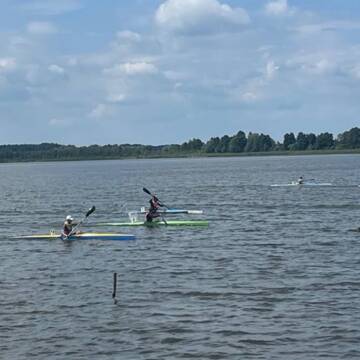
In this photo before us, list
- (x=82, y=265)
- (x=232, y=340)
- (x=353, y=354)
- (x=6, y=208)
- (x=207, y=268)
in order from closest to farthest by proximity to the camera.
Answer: (x=353, y=354)
(x=232, y=340)
(x=207, y=268)
(x=82, y=265)
(x=6, y=208)

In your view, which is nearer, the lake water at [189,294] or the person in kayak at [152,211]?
the lake water at [189,294]

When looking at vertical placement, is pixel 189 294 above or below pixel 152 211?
below

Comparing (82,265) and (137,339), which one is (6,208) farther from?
(137,339)

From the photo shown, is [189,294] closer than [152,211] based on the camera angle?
Yes

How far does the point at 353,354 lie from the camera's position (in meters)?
20.0

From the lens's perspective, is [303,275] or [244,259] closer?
[303,275]

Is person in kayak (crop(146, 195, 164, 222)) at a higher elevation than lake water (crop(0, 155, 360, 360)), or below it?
higher

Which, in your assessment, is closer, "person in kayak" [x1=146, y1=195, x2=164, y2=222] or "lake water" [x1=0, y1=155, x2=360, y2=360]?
"lake water" [x1=0, y1=155, x2=360, y2=360]

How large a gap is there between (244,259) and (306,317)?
11.2 meters

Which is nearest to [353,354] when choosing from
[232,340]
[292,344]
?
[292,344]

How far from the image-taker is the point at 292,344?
2089cm

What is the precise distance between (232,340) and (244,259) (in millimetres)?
13222

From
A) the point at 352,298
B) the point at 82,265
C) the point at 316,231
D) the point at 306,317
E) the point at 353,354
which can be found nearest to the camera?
the point at 353,354

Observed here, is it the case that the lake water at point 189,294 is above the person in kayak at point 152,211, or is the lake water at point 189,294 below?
below
